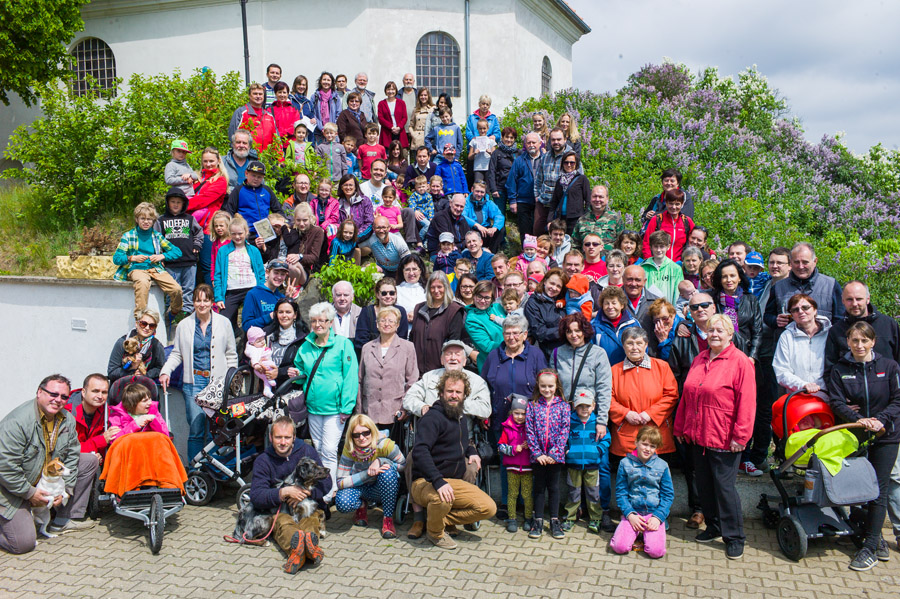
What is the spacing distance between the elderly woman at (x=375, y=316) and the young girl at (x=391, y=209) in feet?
8.13

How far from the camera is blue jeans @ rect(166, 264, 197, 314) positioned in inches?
357

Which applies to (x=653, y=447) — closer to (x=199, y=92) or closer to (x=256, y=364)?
(x=256, y=364)

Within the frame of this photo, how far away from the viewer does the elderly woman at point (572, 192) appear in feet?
33.6

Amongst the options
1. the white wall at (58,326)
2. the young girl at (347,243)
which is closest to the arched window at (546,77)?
the young girl at (347,243)

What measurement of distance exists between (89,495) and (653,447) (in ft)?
18.7

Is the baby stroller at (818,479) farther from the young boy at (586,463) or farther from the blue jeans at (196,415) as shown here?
the blue jeans at (196,415)

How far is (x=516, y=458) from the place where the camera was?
6457mm

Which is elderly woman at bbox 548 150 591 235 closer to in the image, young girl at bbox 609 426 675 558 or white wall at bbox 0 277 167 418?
young girl at bbox 609 426 675 558

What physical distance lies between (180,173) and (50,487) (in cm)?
476

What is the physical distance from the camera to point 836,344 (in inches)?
241

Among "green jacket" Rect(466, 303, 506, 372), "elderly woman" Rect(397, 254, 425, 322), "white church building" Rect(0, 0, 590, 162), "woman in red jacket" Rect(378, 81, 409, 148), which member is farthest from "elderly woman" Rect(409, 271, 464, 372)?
"white church building" Rect(0, 0, 590, 162)

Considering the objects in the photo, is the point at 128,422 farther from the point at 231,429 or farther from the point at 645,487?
the point at 645,487

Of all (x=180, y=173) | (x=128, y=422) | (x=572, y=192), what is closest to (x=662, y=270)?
(x=572, y=192)

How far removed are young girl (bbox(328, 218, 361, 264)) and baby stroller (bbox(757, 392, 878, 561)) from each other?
→ 18.6ft
